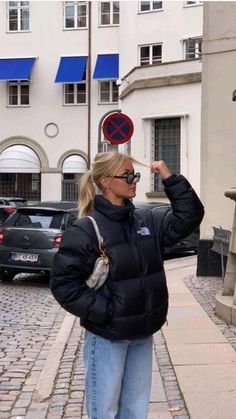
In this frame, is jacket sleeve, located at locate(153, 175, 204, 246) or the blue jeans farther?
jacket sleeve, located at locate(153, 175, 204, 246)

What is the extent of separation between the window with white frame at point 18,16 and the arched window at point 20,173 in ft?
21.3

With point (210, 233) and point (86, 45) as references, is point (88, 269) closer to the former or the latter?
point (210, 233)

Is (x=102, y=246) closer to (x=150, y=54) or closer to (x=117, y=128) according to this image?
(x=117, y=128)

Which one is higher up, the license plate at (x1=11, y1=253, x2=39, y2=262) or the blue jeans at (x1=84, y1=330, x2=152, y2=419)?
the blue jeans at (x1=84, y1=330, x2=152, y2=419)

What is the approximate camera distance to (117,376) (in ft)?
9.95

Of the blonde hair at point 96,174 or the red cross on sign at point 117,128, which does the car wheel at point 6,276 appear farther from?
the blonde hair at point 96,174

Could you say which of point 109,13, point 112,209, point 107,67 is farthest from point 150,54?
point 112,209

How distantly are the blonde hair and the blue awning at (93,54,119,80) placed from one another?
94.8ft

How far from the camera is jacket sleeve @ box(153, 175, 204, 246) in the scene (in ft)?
10.3

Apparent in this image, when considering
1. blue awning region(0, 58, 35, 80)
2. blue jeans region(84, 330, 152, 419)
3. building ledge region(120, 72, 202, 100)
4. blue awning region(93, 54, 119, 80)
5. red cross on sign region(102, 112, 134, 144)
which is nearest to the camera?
blue jeans region(84, 330, 152, 419)

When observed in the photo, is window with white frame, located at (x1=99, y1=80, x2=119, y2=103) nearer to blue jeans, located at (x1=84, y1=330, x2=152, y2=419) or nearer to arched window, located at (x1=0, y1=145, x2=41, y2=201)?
arched window, located at (x1=0, y1=145, x2=41, y2=201)

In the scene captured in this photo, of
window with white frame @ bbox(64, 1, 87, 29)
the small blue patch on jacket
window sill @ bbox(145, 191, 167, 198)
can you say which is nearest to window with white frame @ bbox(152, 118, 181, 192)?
window sill @ bbox(145, 191, 167, 198)

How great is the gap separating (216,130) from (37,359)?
622 cm

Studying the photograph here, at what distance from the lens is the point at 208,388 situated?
15.7ft
